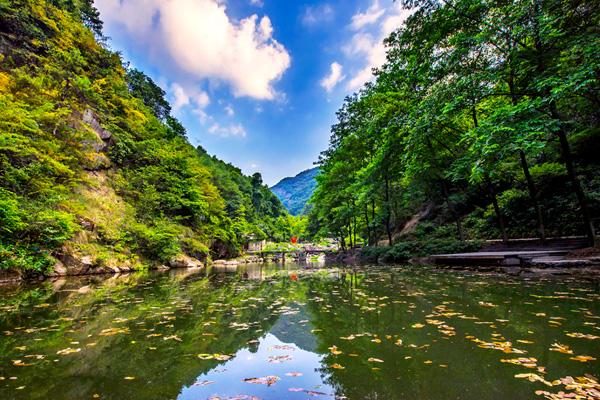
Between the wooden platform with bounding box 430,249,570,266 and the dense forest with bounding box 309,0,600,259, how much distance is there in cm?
130

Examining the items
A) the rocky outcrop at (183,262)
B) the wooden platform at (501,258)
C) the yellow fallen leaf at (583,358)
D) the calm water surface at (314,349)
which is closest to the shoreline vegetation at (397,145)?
the rocky outcrop at (183,262)

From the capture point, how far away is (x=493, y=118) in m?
8.22

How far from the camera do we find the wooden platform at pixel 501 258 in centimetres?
913

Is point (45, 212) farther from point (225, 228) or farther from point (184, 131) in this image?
point (184, 131)

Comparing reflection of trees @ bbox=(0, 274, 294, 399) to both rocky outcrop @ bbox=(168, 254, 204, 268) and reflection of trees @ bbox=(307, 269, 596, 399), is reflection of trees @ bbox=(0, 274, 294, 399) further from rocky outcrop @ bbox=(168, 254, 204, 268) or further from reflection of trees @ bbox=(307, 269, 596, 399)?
rocky outcrop @ bbox=(168, 254, 204, 268)

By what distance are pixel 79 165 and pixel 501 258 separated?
21504 millimetres

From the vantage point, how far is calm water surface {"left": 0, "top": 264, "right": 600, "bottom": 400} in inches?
86.3

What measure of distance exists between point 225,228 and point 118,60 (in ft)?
67.2

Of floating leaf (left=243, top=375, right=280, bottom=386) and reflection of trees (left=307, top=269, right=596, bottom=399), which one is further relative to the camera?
floating leaf (left=243, top=375, right=280, bottom=386)

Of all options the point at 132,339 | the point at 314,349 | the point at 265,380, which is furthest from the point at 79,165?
the point at 265,380

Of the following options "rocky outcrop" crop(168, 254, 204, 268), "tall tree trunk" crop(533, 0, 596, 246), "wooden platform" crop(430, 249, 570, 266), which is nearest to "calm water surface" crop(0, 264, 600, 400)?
"wooden platform" crop(430, 249, 570, 266)

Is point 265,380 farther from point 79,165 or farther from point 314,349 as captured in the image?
point 79,165

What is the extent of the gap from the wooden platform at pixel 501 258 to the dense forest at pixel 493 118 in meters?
1.30

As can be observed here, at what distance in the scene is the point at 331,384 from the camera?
2309 millimetres
